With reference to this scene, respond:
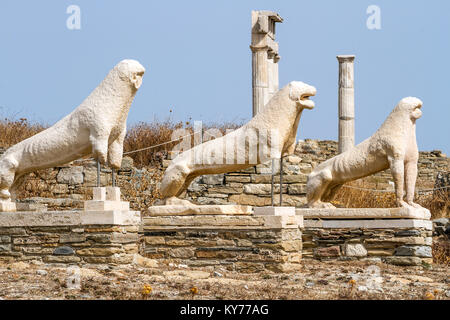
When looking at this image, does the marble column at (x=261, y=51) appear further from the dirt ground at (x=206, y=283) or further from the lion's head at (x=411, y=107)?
the dirt ground at (x=206, y=283)

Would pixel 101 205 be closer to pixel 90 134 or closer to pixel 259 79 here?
pixel 90 134

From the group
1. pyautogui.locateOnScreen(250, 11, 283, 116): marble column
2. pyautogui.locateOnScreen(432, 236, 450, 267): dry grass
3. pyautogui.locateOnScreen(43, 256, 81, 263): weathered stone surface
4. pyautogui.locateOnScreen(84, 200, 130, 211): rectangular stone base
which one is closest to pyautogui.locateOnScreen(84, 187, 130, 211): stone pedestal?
pyautogui.locateOnScreen(84, 200, 130, 211): rectangular stone base

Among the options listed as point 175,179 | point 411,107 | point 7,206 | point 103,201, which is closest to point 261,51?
point 411,107

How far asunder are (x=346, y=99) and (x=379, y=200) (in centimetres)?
458

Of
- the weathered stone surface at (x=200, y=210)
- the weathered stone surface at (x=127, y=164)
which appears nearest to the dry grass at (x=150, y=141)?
the weathered stone surface at (x=127, y=164)

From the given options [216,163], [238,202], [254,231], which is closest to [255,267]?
[254,231]

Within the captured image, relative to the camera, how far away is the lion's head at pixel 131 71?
9.67 m

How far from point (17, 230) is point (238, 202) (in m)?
5.87

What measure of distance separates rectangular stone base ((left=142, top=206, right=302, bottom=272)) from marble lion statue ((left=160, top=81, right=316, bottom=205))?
0.42 m

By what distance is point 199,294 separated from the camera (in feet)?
25.5

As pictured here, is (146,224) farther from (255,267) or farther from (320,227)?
(320,227)

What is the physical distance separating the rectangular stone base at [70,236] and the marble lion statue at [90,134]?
61cm

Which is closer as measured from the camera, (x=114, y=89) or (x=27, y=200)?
(x=114, y=89)

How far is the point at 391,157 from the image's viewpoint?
11.5m
